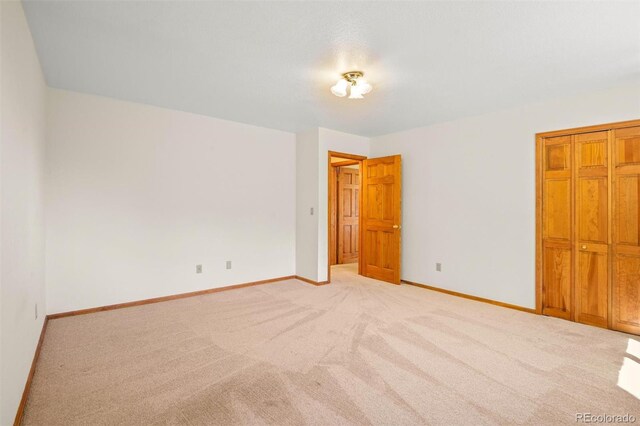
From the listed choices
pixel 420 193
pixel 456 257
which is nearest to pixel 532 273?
pixel 456 257

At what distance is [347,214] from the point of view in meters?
7.08

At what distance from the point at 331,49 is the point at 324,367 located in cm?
245

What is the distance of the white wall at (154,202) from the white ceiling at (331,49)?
490 mm

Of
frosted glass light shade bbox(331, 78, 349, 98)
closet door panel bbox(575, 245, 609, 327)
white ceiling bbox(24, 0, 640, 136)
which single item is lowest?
closet door panel bbox(575, 245, 609, 327)

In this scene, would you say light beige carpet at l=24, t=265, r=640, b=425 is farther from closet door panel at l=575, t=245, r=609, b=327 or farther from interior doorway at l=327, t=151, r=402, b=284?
interior doorway at l=327, t=151, r=402, b=284

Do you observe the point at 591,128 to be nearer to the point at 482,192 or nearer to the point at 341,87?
the point at 482,192

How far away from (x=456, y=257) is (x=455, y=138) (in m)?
1.68

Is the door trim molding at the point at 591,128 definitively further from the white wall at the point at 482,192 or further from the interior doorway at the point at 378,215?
the interior doorway at the point at 378,215

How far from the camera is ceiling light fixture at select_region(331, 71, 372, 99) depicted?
2.88 meters

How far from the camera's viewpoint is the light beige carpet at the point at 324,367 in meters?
1.90

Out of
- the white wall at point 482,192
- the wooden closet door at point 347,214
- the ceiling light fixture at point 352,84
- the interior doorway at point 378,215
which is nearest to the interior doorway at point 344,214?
the wooden closet door at point 347,214

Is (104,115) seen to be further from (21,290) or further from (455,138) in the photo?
(455,138)

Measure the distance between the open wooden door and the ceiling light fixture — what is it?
2.15 metres

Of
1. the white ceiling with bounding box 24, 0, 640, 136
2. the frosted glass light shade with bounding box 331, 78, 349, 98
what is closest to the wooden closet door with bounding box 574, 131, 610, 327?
the white ceiling with bounding box 24, 0, 640, 136
